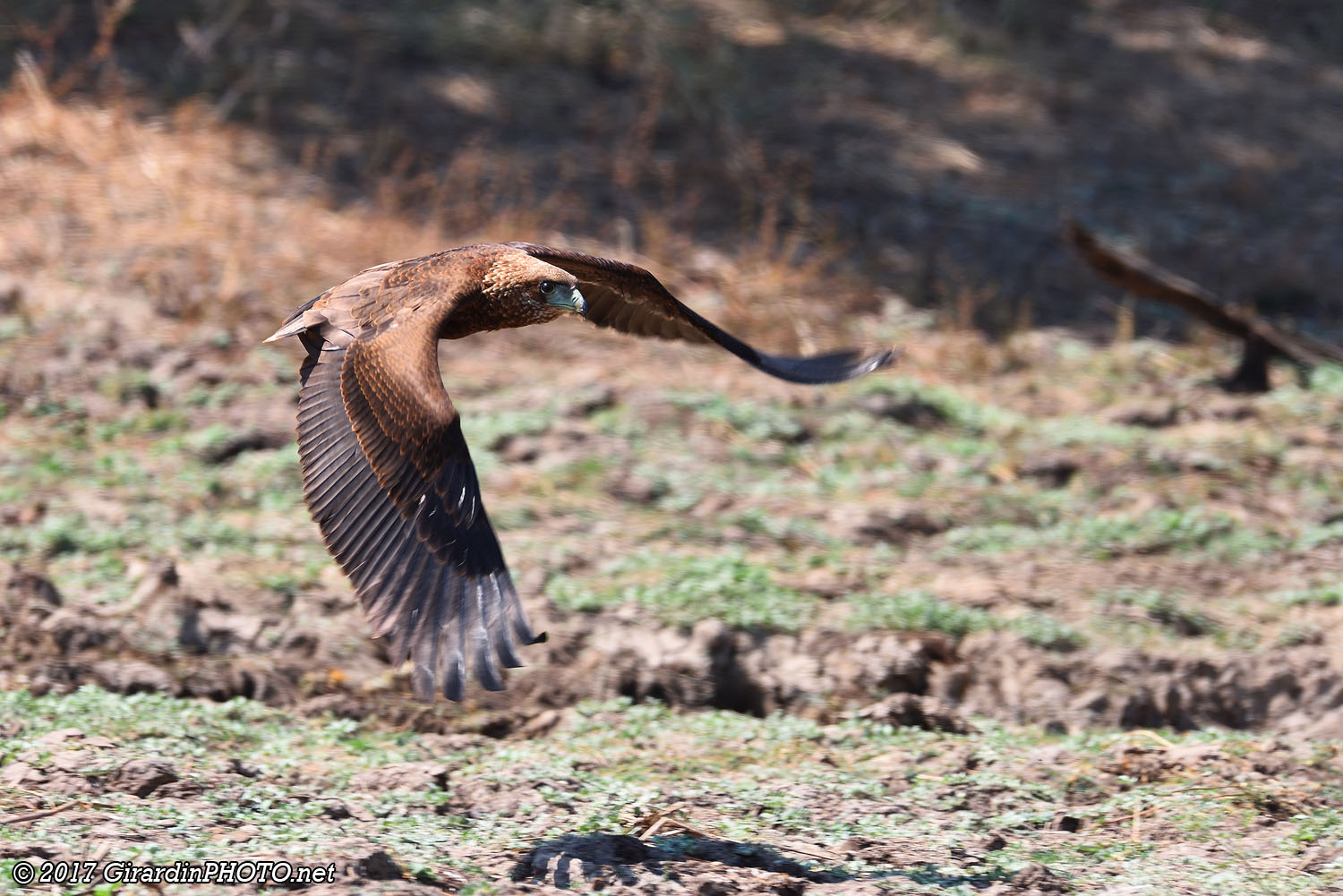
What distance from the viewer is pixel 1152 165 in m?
11.1

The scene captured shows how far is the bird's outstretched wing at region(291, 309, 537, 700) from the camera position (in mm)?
3217

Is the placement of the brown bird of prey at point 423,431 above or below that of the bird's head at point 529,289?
below

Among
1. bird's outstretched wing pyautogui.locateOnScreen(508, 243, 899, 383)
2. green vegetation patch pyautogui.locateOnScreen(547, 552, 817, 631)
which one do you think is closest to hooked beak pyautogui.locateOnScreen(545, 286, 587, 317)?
bird's outstretched wing pyautogui.locateOnScreen(508, 243, 899, 383)

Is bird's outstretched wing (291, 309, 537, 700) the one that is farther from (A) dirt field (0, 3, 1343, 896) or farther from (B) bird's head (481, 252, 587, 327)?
(A) dirt field (0, 3, 1343, 896)

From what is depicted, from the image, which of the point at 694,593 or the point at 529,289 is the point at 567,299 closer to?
the point at 529,289

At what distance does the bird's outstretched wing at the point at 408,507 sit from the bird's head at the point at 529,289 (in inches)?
13.5

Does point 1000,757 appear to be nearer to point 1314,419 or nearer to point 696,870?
point 696,870

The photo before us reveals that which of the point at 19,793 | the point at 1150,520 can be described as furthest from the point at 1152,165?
the point at 19,793

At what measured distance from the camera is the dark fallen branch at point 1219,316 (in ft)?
25.4

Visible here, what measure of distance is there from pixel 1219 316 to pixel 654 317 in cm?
445

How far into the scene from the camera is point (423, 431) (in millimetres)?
3609

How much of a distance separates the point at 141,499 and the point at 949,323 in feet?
16.0

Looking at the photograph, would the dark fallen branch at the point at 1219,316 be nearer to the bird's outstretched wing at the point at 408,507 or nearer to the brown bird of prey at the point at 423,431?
the brown bird of prey at the point at 423,431
